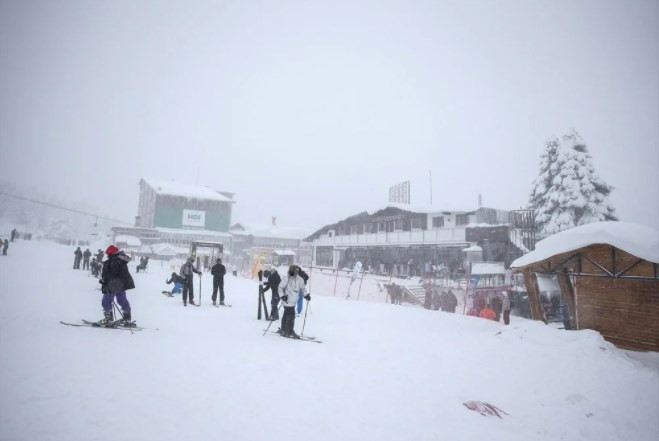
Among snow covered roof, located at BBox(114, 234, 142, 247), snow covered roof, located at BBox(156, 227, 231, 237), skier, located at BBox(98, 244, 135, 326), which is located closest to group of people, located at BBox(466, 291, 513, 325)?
skier, located at BBox(98, 244, 135, 326)

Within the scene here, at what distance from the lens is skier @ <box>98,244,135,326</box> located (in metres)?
7.49

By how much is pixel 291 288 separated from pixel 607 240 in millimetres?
9978

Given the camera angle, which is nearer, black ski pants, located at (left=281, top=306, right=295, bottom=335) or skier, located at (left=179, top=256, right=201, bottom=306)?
black ski pants, located at (left=281, top=306, right=295, bottom=335)

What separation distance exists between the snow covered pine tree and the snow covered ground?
18531 mm

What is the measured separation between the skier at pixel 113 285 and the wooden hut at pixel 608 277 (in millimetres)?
12916

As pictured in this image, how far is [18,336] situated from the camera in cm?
620

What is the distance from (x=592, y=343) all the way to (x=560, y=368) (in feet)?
6.25

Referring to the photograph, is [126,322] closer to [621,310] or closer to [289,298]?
[289,298]

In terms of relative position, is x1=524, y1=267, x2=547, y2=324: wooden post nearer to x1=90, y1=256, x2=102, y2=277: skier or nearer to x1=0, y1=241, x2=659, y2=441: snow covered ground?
x1=0, y1=241, x2=659, y2=441: snow covered ground

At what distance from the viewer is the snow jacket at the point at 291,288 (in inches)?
321

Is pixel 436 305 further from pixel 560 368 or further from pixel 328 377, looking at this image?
pixel 328 377

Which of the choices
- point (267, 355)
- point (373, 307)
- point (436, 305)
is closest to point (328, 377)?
point (267, 355)

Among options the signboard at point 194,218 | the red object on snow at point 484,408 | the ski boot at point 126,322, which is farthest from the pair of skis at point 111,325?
the signboard at point 194,218

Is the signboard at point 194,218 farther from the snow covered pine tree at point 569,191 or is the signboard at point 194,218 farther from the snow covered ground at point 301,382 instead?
the snow covered pine tree at point 569,191
